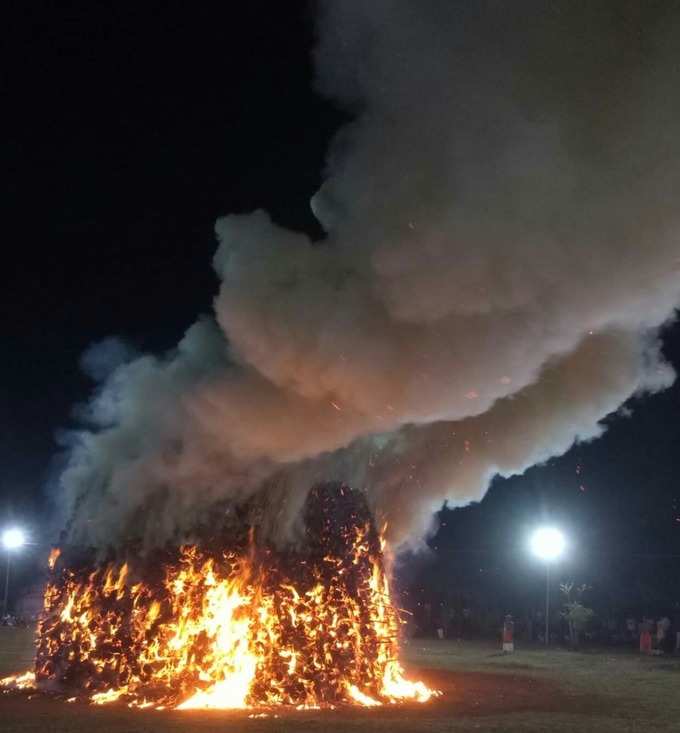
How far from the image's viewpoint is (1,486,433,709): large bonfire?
14.9m

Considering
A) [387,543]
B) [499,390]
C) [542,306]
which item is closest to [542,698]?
[387,543]

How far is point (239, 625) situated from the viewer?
50.3 ft

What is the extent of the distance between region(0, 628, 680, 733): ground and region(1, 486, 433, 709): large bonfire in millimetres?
1032

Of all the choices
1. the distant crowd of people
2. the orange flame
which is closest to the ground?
the orange flame

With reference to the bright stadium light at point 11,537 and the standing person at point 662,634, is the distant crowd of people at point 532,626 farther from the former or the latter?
the bright stadium light at point 11,537

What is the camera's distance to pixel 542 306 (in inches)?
518

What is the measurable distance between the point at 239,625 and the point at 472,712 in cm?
436

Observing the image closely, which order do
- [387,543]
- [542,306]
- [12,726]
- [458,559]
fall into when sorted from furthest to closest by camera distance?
1. [458,559]
2. [387,543]
3. [542,306]
4. [12,726]

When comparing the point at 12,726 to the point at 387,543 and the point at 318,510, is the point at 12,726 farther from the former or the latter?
the point at 387,543

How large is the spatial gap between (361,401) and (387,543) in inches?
204

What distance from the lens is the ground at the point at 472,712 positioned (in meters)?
12.2

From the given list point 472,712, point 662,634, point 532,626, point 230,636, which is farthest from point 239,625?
point 532,626

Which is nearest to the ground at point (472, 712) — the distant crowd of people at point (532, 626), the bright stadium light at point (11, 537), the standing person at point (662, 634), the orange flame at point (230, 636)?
the orange flame at point (230, 636)

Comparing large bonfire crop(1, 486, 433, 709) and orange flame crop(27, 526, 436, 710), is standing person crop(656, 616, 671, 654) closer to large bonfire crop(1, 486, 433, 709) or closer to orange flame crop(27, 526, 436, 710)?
large bonfire crop(1, 486, 433, 709)
